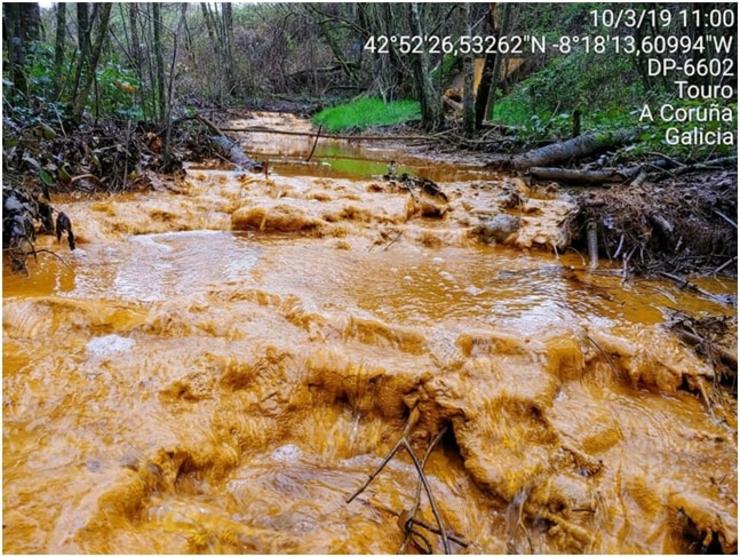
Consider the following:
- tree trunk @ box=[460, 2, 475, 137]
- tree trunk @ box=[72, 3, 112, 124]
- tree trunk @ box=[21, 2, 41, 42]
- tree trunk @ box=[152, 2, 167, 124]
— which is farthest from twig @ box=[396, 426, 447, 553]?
tree trunk @ box=[460, 2, 475, 137]

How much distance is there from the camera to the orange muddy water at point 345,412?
5.55 ft

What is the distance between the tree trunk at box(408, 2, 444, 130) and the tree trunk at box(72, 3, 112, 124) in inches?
259

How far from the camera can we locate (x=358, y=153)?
1018 cm

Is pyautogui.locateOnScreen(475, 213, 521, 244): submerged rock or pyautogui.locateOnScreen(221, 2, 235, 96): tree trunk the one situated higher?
pyautogui.locateOnScreen(221, 2, 235, 96): tree trunk

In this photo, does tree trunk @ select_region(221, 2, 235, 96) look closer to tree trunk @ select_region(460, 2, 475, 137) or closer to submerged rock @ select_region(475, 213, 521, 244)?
tree trunk @ select_region(460, 2, 475, 137)

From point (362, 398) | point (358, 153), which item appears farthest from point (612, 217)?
point (358, 153)

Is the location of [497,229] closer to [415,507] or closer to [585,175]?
[585,175]

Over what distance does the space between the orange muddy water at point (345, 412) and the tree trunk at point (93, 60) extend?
315 cm

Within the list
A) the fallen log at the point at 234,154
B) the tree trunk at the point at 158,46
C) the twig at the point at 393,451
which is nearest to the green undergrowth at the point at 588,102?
the fallen log at the point at 234,154

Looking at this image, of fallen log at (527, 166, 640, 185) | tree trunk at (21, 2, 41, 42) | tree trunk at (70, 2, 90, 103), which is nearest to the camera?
tree trunk at (70, 2, 90, 103)

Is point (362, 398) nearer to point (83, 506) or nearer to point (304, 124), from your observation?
point (83, 506)

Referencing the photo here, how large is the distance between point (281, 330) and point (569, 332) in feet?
4.79

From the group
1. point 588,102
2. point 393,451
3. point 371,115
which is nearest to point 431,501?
point 393,451

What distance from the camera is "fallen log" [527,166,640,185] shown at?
607 centimetres
